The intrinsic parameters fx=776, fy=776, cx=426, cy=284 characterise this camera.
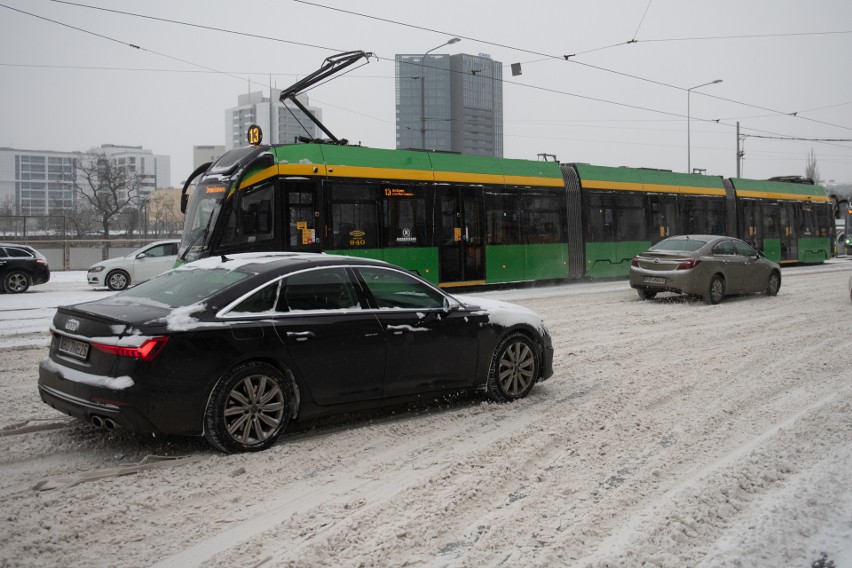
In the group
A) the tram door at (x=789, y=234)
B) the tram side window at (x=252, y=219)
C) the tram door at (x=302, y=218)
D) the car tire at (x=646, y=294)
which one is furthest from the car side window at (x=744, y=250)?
the tram door at (x=789, y=234)

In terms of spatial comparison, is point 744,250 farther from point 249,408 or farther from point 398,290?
point 249,408

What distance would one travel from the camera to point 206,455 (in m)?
5.59

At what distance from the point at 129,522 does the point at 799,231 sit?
33.3 metres

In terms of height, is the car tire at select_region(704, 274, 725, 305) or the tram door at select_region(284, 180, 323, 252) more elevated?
the tram door at select_region(284, 180, 323, 252)

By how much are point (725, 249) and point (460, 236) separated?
621cm

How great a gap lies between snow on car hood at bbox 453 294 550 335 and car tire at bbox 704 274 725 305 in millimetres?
9699

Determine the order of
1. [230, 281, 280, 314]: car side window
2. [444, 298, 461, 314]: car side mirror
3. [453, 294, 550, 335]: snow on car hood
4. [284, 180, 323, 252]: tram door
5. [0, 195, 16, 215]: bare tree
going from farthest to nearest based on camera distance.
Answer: [0, 195, 16, 215]: bare tree, [284, 180, 323, 252]: tram door, [453, 294, 550, 335]: snow on car hood, [444, 298, 461, 314]: car side mirror, [230, 281, 280, 314]: car side window

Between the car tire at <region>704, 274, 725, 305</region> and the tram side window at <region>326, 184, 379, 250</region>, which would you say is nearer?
the car tire at <region>704, 274, 725, 305</region>

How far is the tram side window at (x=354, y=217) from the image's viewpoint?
16.7 metres

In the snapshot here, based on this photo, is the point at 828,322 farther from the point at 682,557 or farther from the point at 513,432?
the point at 682,557

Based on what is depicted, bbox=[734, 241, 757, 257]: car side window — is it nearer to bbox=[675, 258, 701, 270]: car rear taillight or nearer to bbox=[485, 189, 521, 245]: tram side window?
bbox=[675, 258, 701, 270]: car rear taillight

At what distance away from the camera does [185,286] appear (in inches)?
241

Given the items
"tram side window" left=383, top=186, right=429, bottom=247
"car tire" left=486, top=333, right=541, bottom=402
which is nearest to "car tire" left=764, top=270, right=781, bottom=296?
"tram side window" left=383, top=186, right=429, bottom=247

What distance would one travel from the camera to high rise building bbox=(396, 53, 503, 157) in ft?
123
